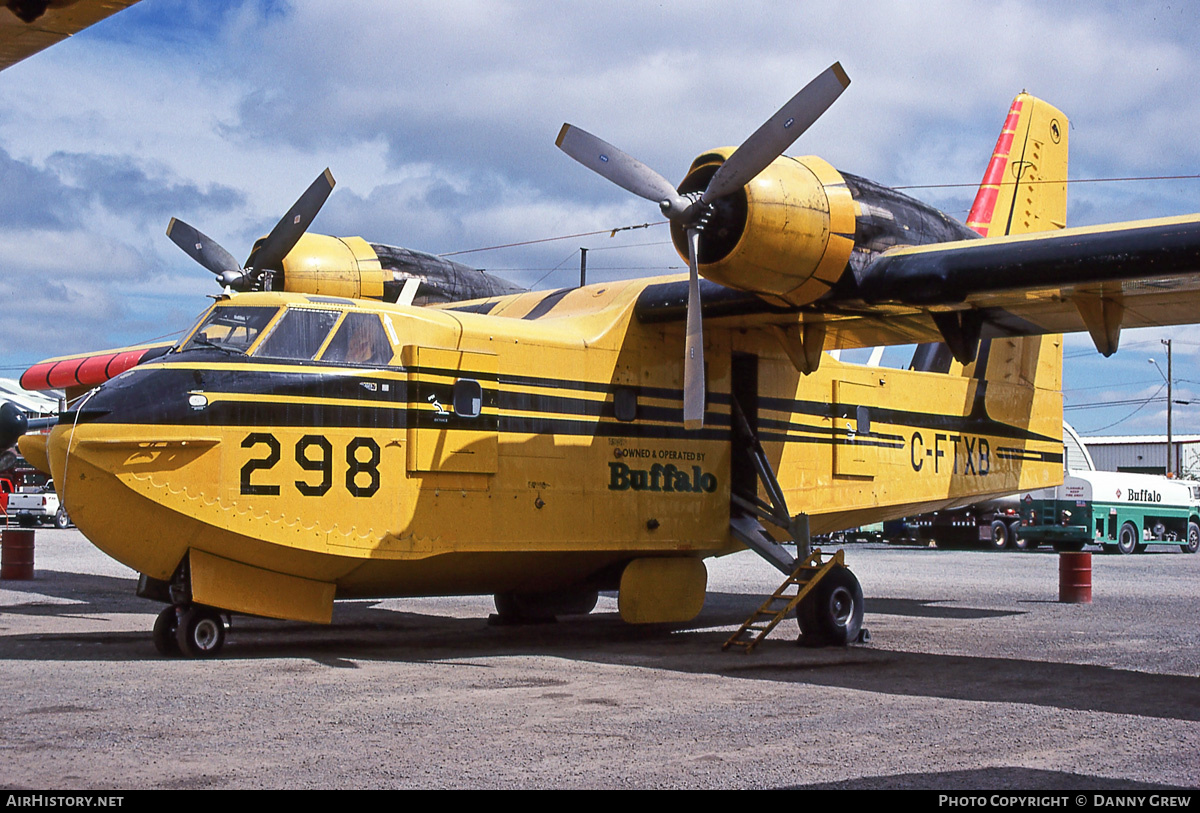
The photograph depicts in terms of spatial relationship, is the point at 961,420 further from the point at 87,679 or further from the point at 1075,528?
the point at 1075,528

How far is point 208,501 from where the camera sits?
9.94 metres

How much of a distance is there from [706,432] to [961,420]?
4.79m

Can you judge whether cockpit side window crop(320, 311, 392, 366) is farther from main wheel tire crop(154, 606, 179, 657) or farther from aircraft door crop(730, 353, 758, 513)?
aircraft door crop(730, 353, 758, 513)

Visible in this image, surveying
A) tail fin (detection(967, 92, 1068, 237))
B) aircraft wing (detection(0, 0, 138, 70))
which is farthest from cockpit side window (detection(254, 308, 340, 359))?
tail fin (detection(967, 92, 1068, 237))

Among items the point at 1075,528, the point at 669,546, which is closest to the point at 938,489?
the point at 669,546

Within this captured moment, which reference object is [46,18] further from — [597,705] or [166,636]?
[166,636]

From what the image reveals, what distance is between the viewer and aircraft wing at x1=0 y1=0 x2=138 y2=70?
3178mm

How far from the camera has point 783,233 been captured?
424 inches

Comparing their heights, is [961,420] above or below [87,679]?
above

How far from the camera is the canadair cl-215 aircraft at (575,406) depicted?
10.1 meters

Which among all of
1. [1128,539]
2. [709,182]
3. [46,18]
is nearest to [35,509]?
[709,182]

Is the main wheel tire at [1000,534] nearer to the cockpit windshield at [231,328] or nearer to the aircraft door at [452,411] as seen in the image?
the aircraft door at [452,411]

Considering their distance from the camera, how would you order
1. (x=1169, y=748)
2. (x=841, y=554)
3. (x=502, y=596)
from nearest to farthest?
(x=1169, y=748) < (x=841, y=554) < (x=502, y=596)

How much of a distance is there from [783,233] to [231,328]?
5.28 m
